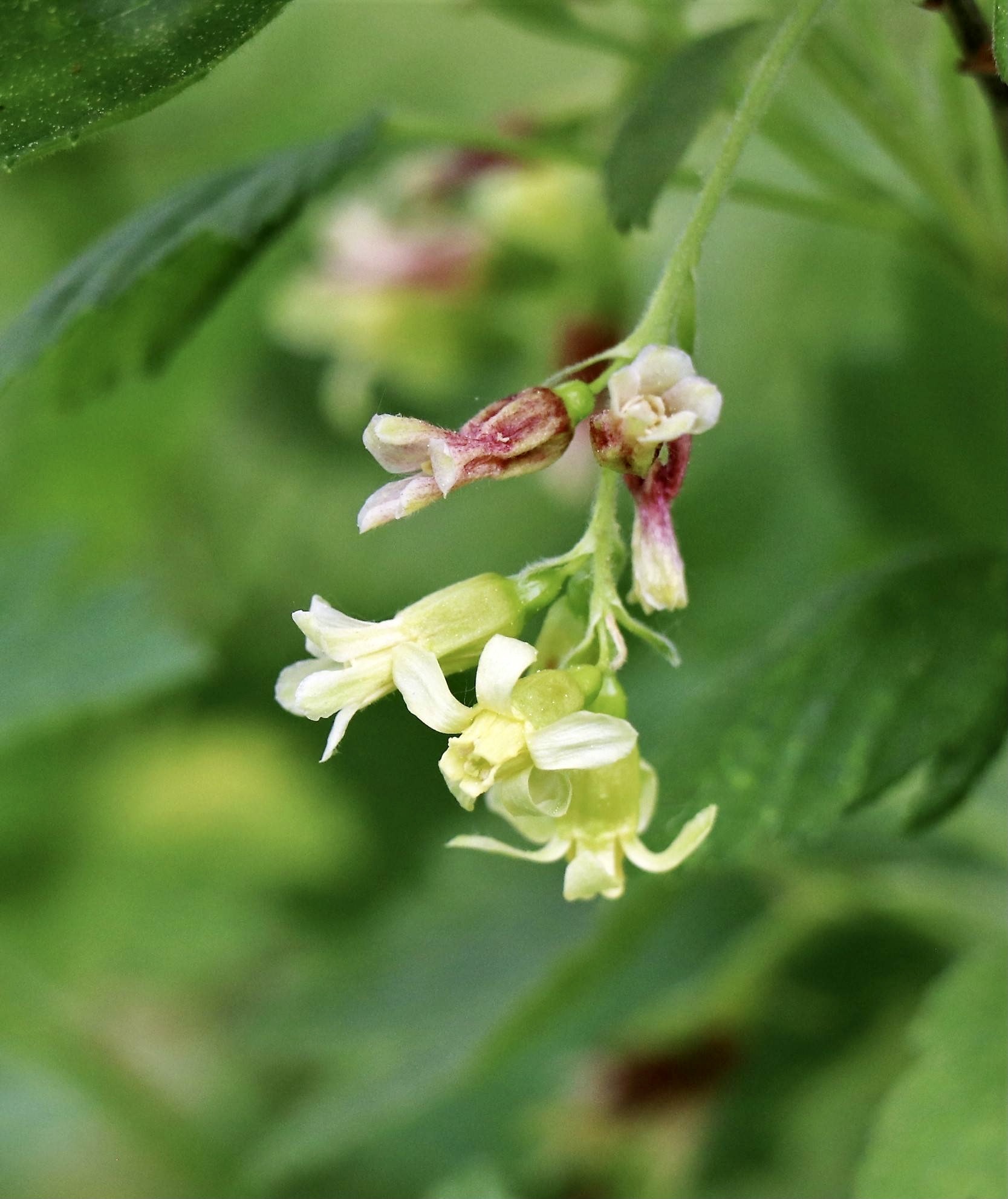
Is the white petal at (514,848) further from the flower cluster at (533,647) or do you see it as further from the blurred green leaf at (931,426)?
the blurred green leaf at (931,426)

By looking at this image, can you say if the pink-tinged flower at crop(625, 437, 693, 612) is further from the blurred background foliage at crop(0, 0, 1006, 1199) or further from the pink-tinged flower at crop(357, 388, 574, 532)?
the blurred background foliage at crop(0, 0, 1006, 1199)

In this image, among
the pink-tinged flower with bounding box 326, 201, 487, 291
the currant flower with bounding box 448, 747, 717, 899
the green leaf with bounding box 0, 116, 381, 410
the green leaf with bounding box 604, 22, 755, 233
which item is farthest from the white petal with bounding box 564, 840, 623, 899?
the pink-tinged flower with bounding box 326, 201, 487, 291

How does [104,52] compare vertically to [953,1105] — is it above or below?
above

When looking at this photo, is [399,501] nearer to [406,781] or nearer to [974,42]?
[974,42]

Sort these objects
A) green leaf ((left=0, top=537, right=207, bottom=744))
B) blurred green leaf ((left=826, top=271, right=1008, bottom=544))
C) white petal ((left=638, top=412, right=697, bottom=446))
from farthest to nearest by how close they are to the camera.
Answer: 1. blurred green leaf ((left=826, top=271, right=1008, bottom=544))
2. green leaf ((left=0, top=537, right=207, bottom=744))
3. white petal ((left=638, top=412, right=697, bottom=446))

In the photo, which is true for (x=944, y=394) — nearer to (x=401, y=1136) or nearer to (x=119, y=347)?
(x=119, y=347)

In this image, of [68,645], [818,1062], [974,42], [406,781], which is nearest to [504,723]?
[974,42]
